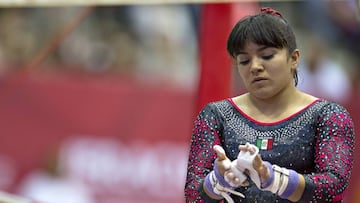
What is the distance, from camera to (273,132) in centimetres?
176

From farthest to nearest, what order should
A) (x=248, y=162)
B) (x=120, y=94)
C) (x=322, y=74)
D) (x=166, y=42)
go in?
(x=166, y=42) < (x=120, y=94) < (x=322, y=74) < (x=248, y=162)

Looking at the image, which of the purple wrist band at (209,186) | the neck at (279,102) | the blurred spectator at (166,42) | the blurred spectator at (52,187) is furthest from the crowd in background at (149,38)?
the purple wrist band at (209,186)

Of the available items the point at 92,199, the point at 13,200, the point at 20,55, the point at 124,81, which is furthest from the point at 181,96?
the point at 13,200

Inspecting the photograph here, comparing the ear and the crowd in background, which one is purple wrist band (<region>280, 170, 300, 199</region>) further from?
the crowd in background

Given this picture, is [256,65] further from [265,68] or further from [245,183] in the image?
[245,183]

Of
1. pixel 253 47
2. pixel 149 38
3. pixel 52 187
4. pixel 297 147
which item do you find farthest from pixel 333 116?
pixel 149 38

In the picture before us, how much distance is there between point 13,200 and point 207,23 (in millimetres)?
820

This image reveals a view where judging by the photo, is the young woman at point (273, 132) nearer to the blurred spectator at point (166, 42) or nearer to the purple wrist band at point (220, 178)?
the purple wrist band at point (220, 178)

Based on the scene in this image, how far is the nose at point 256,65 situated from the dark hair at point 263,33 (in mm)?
32

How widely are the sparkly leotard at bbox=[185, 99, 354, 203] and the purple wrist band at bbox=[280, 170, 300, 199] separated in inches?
1.1

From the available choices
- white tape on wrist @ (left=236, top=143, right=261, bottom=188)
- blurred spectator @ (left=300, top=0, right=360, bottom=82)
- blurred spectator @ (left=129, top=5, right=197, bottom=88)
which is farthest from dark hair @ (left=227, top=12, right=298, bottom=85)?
blurred spectator @ (left=300, top=0, right=360, bottom=82)

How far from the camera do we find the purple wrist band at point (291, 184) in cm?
166

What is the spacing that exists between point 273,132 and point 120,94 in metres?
3.25

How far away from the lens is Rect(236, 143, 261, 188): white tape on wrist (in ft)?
5.27
